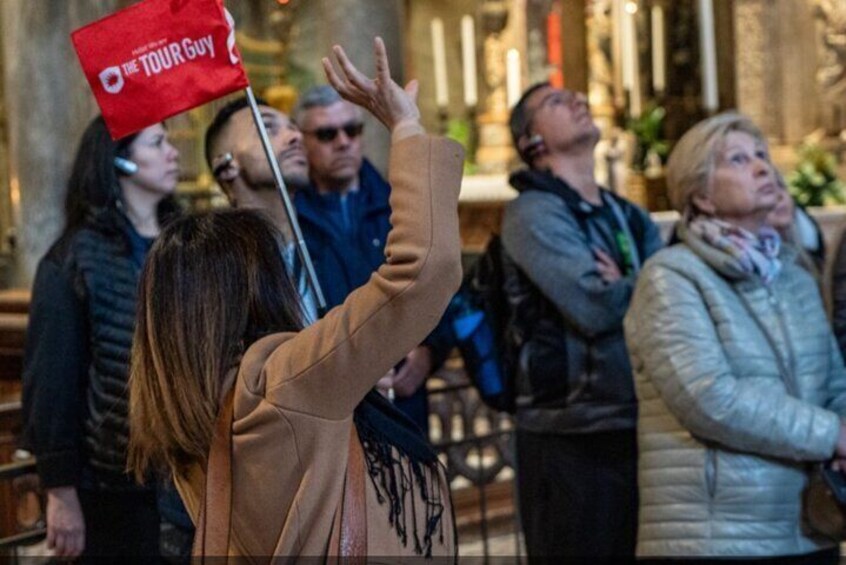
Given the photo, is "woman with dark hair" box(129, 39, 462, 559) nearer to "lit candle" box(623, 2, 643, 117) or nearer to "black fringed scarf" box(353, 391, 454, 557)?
"black fringed scarf" box(353, 391, 454, 557)

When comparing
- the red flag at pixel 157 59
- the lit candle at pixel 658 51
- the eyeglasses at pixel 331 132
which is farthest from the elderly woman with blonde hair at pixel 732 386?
the lit candle at pixel 658 51

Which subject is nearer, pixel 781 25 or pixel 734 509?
pixel 734 509

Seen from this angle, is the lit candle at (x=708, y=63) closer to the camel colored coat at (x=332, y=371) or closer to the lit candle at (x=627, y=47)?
the lit candle at (x=627, y=47)

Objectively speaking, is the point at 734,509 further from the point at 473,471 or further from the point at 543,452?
the point at 473,471

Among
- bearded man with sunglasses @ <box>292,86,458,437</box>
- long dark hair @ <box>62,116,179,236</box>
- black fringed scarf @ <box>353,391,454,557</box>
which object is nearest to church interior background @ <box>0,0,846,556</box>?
bearded man with sunglasses @ <box>292,86,458,437</box>

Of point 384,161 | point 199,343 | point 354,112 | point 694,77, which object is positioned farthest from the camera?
point 694,77

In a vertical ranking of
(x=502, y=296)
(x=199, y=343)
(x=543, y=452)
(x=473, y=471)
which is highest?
(x=199, y=343)

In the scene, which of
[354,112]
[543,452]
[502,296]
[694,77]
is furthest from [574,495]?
[694,77]

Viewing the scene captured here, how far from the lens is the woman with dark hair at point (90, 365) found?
→ 153 inches

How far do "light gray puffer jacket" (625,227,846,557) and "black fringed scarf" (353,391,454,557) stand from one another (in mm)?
1223

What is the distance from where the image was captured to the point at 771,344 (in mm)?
3738

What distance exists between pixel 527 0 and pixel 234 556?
10.2 metres

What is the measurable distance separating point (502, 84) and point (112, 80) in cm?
955

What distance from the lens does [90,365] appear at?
397 centimetres
